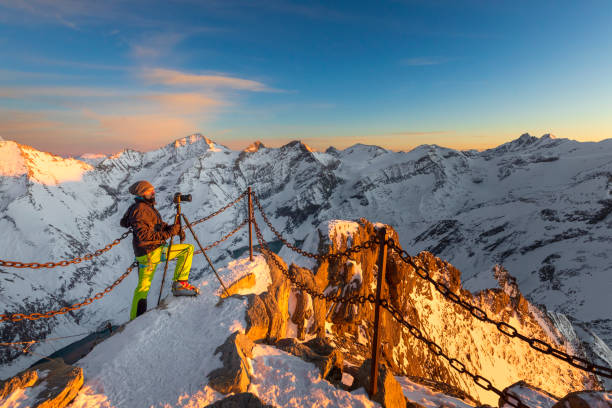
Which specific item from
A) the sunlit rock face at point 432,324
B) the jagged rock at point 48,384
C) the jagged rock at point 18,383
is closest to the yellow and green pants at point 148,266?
the jagged rock at point 48,384

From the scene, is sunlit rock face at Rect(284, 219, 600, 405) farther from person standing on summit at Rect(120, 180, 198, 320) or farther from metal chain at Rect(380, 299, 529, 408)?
person standing on summit at Rect(120, 180, 198, 320)

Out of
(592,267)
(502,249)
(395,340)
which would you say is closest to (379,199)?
(502,249)

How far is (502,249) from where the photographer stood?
8175 centimetres

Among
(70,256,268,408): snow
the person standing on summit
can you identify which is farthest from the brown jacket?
(70,256,268,408): snow

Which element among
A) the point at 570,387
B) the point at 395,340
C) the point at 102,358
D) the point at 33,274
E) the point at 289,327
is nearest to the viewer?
the point at 102,358

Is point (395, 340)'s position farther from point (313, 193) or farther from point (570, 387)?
point (313, 193)

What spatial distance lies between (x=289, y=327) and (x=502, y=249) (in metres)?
94.2

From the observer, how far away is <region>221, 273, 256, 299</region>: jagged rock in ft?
26.2

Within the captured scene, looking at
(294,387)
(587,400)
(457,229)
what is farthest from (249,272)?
(457,229)

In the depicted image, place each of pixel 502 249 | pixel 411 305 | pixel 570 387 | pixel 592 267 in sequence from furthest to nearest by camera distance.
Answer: pixel 502 249
pixel 592 267
pixel 570 387
pixel 411 305

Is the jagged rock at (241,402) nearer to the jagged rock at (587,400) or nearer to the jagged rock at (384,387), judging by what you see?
the jagged rock at (384,387)

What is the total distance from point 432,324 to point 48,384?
31019 millimetres

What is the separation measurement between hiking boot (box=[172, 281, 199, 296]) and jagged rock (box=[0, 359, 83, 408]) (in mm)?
2597

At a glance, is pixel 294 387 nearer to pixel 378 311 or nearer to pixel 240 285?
pixel 378 311
